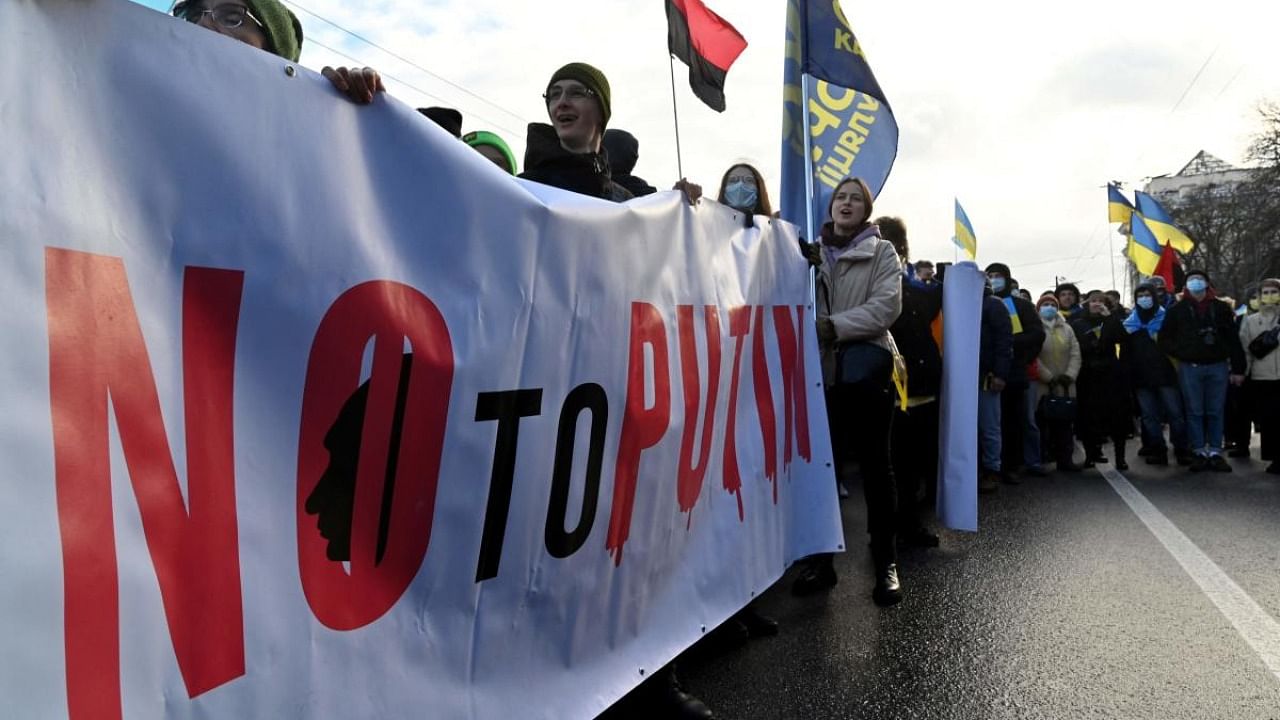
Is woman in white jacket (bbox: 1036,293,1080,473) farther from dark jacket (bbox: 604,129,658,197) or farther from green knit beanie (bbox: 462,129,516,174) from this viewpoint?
green knit beanie (bbox: 462,129,516,174)

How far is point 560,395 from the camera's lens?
2.40 metres

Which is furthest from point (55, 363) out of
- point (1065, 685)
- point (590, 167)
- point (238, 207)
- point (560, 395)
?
point (1065, 685)

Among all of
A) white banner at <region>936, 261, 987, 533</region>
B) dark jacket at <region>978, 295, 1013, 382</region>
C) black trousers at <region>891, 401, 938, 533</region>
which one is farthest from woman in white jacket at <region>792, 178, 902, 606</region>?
dark jacket at <region>978, 295, 1013, 382</region>

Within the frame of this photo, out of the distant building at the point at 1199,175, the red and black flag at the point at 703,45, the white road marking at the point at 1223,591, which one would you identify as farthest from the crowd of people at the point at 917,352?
the distant building at the point at 1199,175

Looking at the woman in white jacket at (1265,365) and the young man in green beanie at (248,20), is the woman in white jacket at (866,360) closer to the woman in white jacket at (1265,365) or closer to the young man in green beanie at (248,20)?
the young man in green beanie at (248,20)

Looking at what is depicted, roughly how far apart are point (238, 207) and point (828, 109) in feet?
15.5

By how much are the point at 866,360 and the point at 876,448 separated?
40 centimetres

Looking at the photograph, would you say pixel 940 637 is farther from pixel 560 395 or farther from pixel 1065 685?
pixel 560 395

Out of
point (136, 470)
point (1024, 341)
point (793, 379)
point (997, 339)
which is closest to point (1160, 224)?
point (1024, 341)

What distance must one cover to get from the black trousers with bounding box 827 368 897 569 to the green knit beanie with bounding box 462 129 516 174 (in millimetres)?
1826

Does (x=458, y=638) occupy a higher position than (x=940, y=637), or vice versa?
(x=458, y=638)

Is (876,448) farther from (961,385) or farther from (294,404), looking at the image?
(294,404)

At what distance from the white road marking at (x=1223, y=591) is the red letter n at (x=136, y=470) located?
3.24 meters

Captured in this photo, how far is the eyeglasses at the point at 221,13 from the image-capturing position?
86.7 inches
